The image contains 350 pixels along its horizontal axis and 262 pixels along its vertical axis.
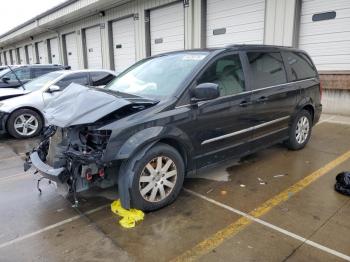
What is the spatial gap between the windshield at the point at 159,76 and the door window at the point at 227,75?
19 centimetres

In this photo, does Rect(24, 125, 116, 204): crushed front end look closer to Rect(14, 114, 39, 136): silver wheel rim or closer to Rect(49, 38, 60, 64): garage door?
Rect(14, 114, 39, 136): silver wheel rim

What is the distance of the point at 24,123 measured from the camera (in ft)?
23.8

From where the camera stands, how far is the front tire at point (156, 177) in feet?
10.6

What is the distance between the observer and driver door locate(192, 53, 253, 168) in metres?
3.76

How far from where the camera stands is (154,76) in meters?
4.14

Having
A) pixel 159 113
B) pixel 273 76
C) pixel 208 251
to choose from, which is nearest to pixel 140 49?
pixel 273 76

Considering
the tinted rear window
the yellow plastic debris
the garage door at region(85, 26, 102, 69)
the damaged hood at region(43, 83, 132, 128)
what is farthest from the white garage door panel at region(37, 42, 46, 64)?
the yellow plastic debris

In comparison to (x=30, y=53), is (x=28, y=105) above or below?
below

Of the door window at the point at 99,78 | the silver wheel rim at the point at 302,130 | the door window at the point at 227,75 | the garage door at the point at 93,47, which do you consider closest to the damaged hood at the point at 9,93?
the door window at the point at 99,78

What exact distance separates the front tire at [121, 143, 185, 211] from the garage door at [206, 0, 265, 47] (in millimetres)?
7524

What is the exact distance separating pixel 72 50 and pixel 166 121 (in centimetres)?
1977

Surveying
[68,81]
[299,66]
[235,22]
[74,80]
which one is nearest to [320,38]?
[235,22]

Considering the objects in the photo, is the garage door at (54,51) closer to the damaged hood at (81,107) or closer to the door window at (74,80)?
the door window at (74,80)

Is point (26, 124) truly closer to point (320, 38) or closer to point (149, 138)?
point (149, 138)
